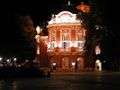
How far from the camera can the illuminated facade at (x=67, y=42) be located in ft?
316

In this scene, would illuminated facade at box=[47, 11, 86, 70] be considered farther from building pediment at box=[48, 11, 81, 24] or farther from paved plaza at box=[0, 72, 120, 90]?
paved plaza at box=[0, 72, 120, 90]

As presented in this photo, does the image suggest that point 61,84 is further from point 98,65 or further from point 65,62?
point 65,62

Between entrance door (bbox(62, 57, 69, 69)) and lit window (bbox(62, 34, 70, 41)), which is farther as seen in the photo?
lit window (bbox(62, 34, 70, 41))

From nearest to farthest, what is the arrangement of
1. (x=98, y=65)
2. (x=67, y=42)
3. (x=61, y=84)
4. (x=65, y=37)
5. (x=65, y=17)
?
(x=61, y=84)
(x=98, y=65)
(x=65, y=17)
(x=67, y=42)
(x=65, y=37)

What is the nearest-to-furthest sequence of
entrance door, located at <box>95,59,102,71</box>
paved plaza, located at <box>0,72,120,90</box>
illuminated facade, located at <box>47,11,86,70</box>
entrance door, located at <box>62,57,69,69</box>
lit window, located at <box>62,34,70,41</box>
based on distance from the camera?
paved plaza, located at <box>0,72,120,90</box>, entrance door, located at <box>95,59,102,71</box>, illuminated facade, located at <box>47,11,86,70</box>, entrance door, located at <box>62,57,69,69</box>, lit window, located at <box>62,34,70,41</box>

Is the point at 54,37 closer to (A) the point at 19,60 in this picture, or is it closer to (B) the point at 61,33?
(B) the point at 61,33

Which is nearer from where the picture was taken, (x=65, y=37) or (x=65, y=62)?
(x=65, y=62)

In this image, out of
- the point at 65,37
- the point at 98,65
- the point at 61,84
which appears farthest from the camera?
the point at 65,37

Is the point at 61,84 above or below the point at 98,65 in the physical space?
below

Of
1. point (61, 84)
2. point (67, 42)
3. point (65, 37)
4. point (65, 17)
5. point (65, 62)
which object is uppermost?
point (65, 17)

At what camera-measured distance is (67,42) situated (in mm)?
97125

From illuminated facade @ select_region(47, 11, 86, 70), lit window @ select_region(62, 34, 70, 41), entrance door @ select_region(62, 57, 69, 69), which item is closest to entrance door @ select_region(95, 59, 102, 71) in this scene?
illuminated facade @ select_region(47, 11, 86, 70)

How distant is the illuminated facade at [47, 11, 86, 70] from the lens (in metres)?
96.2

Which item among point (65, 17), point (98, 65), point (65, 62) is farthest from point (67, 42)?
point (98, 65)
